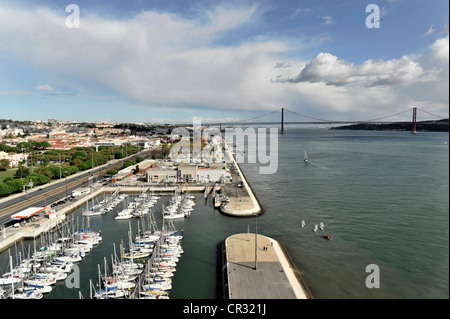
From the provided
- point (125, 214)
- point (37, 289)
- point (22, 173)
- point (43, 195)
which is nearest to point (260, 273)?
point (37, 289)

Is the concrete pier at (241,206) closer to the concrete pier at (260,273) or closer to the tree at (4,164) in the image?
the concrete pier at (260,273)

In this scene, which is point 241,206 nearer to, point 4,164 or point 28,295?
point 28,295

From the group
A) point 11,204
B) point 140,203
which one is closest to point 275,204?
point 140,203

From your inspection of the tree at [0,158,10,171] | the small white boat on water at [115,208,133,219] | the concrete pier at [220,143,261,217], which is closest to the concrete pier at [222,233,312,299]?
the concrete pier at [220,143,261,217]

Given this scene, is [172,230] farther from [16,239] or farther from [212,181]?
[212,181]

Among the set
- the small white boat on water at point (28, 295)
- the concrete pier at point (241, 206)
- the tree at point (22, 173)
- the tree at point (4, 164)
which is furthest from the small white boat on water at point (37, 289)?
the tree at point (4, 164)

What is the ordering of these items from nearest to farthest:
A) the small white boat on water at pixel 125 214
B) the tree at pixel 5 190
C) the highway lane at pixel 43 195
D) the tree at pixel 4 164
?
the highway lane at pixel 43 195 < the small white boat on water at pixel 125 214 < the tree at pixel 5 190 < the tree at pixel 4 164
